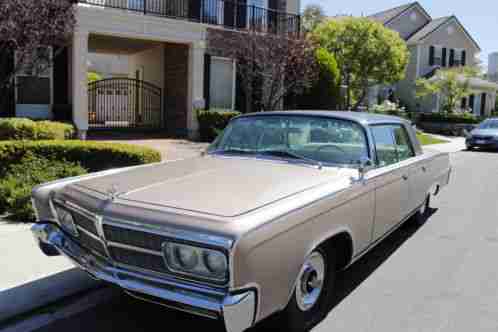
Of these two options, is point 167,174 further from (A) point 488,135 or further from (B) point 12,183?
(A) point 488,135

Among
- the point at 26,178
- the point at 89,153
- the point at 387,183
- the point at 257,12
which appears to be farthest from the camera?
the point at 257,12

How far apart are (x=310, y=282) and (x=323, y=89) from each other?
1576 centimetres

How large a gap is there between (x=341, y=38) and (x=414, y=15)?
55.1ft

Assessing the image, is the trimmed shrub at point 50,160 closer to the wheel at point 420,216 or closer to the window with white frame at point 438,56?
the wheel at point 420,216

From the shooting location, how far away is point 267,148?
4445mm

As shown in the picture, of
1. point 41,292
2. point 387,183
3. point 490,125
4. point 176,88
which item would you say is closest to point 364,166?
point 387,183

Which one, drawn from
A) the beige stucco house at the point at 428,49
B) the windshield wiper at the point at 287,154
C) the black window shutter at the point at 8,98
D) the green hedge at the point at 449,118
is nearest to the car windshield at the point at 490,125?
the green hedge at the point at 449,118

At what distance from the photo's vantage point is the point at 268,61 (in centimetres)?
1507

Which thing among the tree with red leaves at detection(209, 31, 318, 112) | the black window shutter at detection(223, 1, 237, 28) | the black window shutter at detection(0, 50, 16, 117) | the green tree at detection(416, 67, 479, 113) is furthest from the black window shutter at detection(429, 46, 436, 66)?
the black window shutter at detection(0, 50, 16, 117)

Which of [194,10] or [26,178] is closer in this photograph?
[26,178]

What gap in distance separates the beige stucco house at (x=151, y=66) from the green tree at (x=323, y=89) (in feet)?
5.86

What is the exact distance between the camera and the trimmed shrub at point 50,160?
20.4 ft

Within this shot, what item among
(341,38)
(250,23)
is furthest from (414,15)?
(250,23)

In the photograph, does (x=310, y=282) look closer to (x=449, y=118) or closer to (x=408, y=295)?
(x=408, y=295)
